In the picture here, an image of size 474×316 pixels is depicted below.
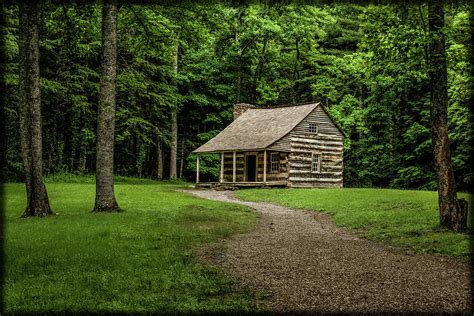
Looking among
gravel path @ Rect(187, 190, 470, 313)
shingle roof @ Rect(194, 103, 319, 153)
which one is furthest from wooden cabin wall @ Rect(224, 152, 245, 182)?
gravel path @ Rect(187, 190, 470, 313)

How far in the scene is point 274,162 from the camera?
1427 inches

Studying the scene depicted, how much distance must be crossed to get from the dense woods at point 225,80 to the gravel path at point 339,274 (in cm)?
557

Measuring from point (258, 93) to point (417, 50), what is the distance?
39265 millimetres

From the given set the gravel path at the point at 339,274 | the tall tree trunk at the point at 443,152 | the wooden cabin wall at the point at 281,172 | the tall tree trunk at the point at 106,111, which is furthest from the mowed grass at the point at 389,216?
the tall tree trunk at the point at 106,111

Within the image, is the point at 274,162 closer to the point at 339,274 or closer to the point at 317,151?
the point at 317,151

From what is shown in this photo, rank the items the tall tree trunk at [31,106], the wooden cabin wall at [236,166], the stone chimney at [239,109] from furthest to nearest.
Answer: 1. the stone chimney at [239,109]
2. the wooden cabin wall at [236,166]
3. the tall tree trunk at [31,106]

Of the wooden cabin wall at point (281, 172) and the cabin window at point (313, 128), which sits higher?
the cabin window at point (313, 128)

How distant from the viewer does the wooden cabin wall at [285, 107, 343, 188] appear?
115 feet

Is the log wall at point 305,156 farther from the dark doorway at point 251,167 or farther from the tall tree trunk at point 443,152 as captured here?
the tall tree trunk at point 443,152

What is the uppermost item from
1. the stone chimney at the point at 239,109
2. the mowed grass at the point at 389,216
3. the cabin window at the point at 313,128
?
the stone chimney at the point at 239,109

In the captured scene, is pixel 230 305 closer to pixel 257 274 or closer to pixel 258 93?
pixel 257 274

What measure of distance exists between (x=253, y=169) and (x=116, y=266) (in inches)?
1188

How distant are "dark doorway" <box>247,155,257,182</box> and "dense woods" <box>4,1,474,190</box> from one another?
7215mm

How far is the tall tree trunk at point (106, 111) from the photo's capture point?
15602 millimetres
